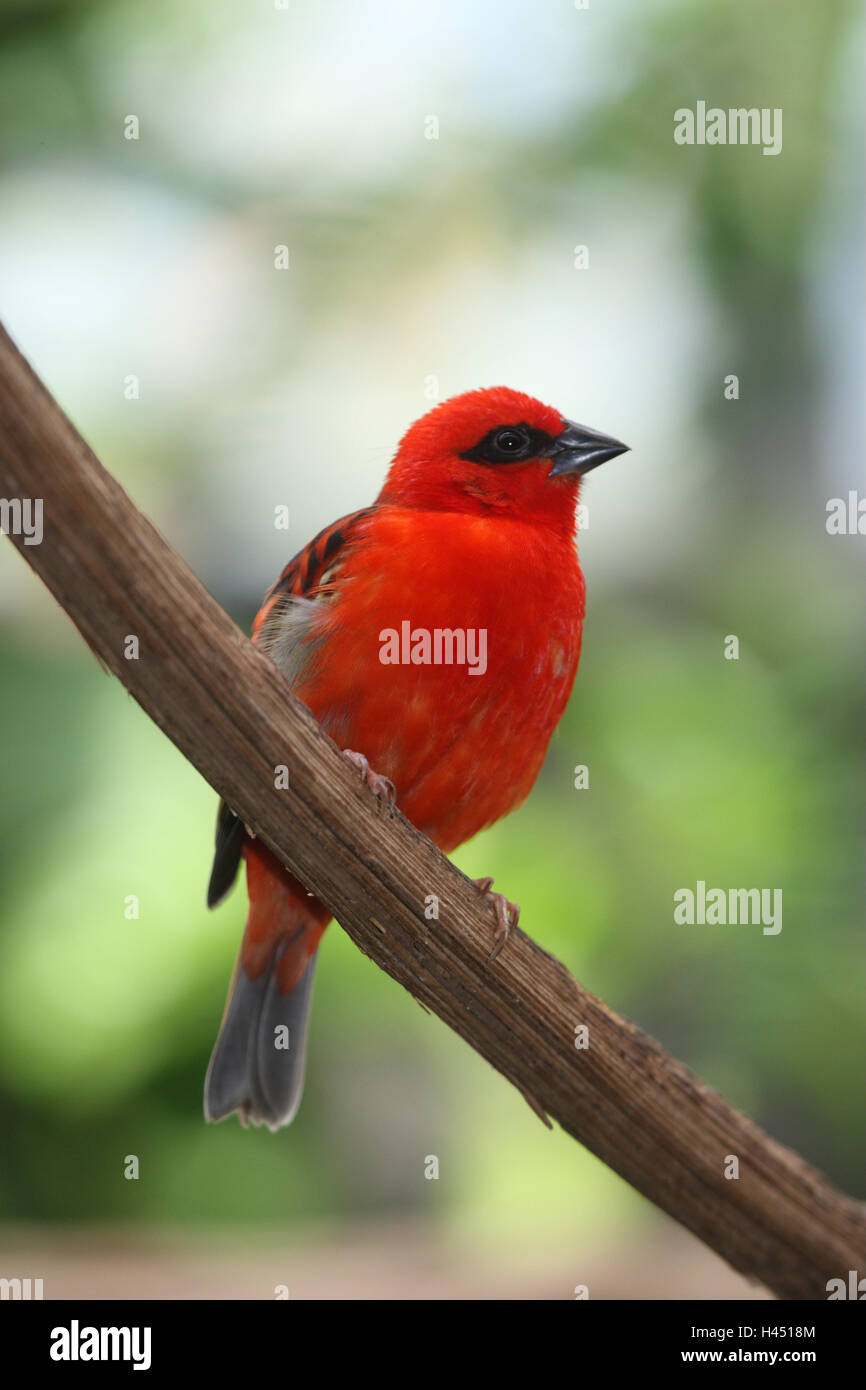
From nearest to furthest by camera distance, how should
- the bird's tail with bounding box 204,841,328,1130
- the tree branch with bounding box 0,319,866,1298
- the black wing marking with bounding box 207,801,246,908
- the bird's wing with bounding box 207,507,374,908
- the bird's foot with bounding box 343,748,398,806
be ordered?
the tree branch with bounding box 0,319,866,1298, the bird's foot with bounding box 343,748,398,806, the bird's wing with bounding box 207,507,374,908, the black wing marking with bounding box 207,801,246,908, the bird's tail with bounding box 204,841,328,1130

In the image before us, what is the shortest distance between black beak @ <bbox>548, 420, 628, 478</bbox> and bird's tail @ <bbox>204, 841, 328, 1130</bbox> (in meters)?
1.44

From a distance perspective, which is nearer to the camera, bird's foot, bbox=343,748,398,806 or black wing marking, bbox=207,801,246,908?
bird's foot, bbox=343,748,398,806

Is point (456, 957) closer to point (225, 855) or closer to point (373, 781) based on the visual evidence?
point (373, 781)

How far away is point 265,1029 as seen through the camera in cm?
328

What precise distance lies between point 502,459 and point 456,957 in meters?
1.43

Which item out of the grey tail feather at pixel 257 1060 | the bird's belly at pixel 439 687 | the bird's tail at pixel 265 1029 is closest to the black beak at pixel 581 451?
the bird's belly at pixel 439 687

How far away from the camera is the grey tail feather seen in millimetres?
3258

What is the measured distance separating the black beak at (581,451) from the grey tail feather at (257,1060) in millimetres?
1603

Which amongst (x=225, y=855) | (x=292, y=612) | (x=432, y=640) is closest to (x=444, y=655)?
(x=432, y=640)

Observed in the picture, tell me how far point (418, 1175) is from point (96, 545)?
3.69 meters

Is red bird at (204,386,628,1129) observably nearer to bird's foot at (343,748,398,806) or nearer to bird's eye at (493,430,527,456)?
bird's eye at (493,430,527,456)

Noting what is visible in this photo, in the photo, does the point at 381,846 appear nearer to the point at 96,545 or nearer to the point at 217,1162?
the point at 96,545

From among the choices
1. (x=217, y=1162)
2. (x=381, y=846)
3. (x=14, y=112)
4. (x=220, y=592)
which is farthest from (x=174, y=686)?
(x=14, y=112)

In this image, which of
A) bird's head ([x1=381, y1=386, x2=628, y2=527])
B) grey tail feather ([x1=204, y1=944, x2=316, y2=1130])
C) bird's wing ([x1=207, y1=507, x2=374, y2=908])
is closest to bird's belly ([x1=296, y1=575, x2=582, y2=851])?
bird's wing ([x1=207, y1=507, x2=374, y2=908])
